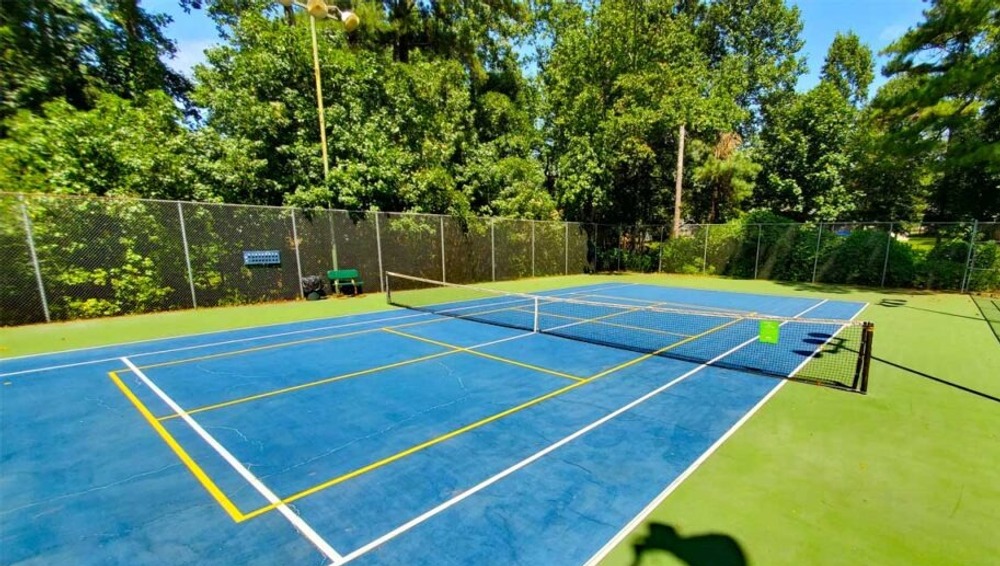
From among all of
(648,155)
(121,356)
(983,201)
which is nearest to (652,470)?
(121,356)

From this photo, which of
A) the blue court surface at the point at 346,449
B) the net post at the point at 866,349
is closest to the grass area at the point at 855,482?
the net post at the point at 866,349

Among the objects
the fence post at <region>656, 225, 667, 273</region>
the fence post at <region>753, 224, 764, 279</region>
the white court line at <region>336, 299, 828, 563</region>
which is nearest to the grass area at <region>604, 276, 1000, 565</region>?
the white court line at <region>336, 299, 828, 563</region>

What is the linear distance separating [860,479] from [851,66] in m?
43.4

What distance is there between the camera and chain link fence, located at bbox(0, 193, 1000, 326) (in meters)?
9.56

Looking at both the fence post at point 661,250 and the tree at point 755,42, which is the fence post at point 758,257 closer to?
the fence post at point 661,250

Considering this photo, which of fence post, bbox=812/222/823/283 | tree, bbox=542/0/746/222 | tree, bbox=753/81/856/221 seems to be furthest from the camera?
tree, bbox=753/81/856/221

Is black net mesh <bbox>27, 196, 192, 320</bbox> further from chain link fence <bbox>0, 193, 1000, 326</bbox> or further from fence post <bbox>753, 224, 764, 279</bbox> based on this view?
fence post <bbox>753, 224, 764, 279</bbox>

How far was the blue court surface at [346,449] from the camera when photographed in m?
2.93

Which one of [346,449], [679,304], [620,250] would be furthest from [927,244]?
[346,449]

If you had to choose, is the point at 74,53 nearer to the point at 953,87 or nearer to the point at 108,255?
the point at 108,255

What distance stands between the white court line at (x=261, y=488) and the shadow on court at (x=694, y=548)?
2052 mm

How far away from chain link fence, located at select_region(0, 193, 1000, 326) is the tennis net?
3.51 m

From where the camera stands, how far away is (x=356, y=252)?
14.8 meters

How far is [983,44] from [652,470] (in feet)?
80.1
